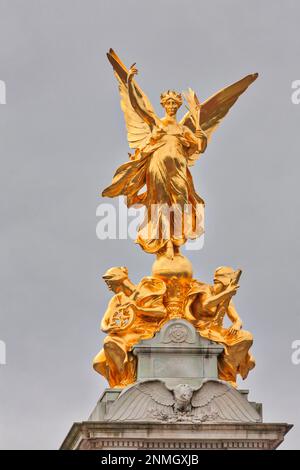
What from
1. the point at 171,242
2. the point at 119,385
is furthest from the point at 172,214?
the point at 119,385

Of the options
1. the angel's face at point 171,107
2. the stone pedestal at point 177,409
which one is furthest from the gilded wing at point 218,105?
the stone pedestal at point 177,409

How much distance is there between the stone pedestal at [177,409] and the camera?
4281 centimetres

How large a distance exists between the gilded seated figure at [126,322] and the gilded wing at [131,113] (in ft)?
9.72

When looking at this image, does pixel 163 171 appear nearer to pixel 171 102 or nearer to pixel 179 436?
pixel 171 102

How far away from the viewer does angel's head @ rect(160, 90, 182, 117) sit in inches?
1795

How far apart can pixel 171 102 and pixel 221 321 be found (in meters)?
4.61

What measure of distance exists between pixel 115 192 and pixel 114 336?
10.3 feet

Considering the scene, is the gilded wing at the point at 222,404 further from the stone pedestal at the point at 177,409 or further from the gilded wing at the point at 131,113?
the gilded wing at the point at 131,113
